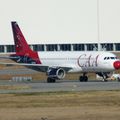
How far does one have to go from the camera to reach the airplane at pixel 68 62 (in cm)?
6053

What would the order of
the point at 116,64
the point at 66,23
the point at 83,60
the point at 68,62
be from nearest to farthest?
the point at 116,64 → the point at 83,60 → the point at 68,62 → the point at 66,23

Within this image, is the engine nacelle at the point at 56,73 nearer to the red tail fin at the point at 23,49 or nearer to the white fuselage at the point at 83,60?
the white fuselage at the point at 83,60

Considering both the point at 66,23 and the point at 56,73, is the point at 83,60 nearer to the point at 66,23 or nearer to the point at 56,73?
the point at 56,73

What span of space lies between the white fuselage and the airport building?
5789 cm

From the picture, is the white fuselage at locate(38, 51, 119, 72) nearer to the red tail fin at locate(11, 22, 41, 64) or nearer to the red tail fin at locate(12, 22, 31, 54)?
the red tail fin at locate(11, 22, 41, 64)

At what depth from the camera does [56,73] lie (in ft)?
200

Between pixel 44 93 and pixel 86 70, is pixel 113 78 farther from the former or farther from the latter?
pixel 44 93

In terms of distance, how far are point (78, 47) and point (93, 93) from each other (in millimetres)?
84884

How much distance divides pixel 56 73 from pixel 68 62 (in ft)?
9.58

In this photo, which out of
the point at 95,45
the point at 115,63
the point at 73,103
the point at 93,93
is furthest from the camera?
the point at 95,45

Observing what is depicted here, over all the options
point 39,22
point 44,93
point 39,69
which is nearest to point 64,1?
point 39,22

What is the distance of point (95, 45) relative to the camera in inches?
4843

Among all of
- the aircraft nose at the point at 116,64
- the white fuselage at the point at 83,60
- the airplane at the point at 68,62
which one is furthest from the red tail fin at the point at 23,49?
the aircraft nose at the point at 116,64

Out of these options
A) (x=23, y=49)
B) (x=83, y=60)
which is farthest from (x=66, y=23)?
(x=83, y=60)
